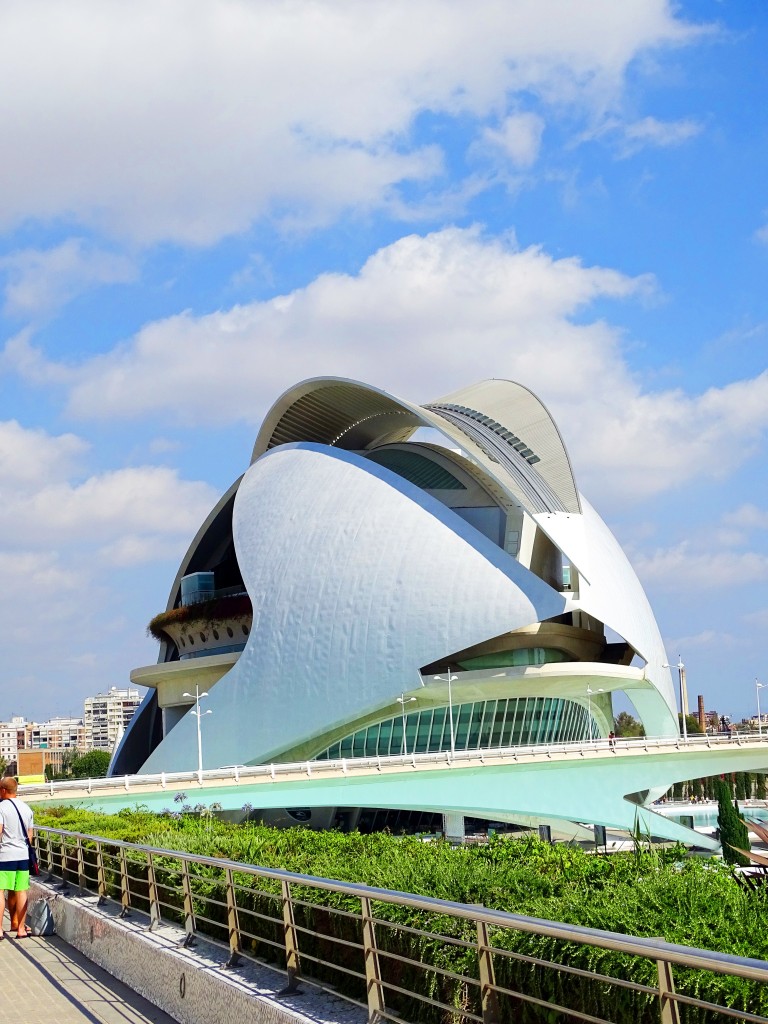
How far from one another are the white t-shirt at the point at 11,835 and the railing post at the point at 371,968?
20.1 feet

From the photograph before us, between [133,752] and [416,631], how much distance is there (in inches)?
940

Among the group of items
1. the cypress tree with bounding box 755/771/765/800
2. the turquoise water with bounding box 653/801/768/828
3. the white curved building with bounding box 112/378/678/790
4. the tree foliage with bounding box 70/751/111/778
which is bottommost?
the turquoise water with bounding box 653/801/768/828

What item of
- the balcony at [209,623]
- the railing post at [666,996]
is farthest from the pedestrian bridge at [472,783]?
the railing post at [666,996]

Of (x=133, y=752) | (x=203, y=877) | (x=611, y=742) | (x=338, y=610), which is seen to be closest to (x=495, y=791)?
(x=611, y=742)

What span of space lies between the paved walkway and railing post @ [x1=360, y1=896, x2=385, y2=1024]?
2.87m

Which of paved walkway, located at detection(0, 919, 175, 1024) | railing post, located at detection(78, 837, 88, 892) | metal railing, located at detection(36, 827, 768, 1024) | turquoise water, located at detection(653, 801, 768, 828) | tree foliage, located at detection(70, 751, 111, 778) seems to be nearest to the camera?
metal railing, located at detection(36, 827, 768, 1024)

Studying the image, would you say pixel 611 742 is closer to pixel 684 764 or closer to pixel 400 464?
pixel 684 764

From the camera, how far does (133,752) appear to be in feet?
206

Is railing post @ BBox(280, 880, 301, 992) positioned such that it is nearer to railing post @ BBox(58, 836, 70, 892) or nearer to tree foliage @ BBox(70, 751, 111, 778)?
railing post @ BBox(58, 836, 70, 892)

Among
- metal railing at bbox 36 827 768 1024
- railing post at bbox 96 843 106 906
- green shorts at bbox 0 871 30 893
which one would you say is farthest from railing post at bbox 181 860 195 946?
railing post at bbox 96 843 106 906

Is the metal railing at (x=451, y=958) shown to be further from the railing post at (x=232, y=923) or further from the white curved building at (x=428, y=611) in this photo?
the white curved building at (x=428, y=611)

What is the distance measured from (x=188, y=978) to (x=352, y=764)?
3186 cm

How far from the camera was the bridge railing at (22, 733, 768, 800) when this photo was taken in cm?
3691

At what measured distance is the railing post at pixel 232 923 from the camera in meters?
8.58
